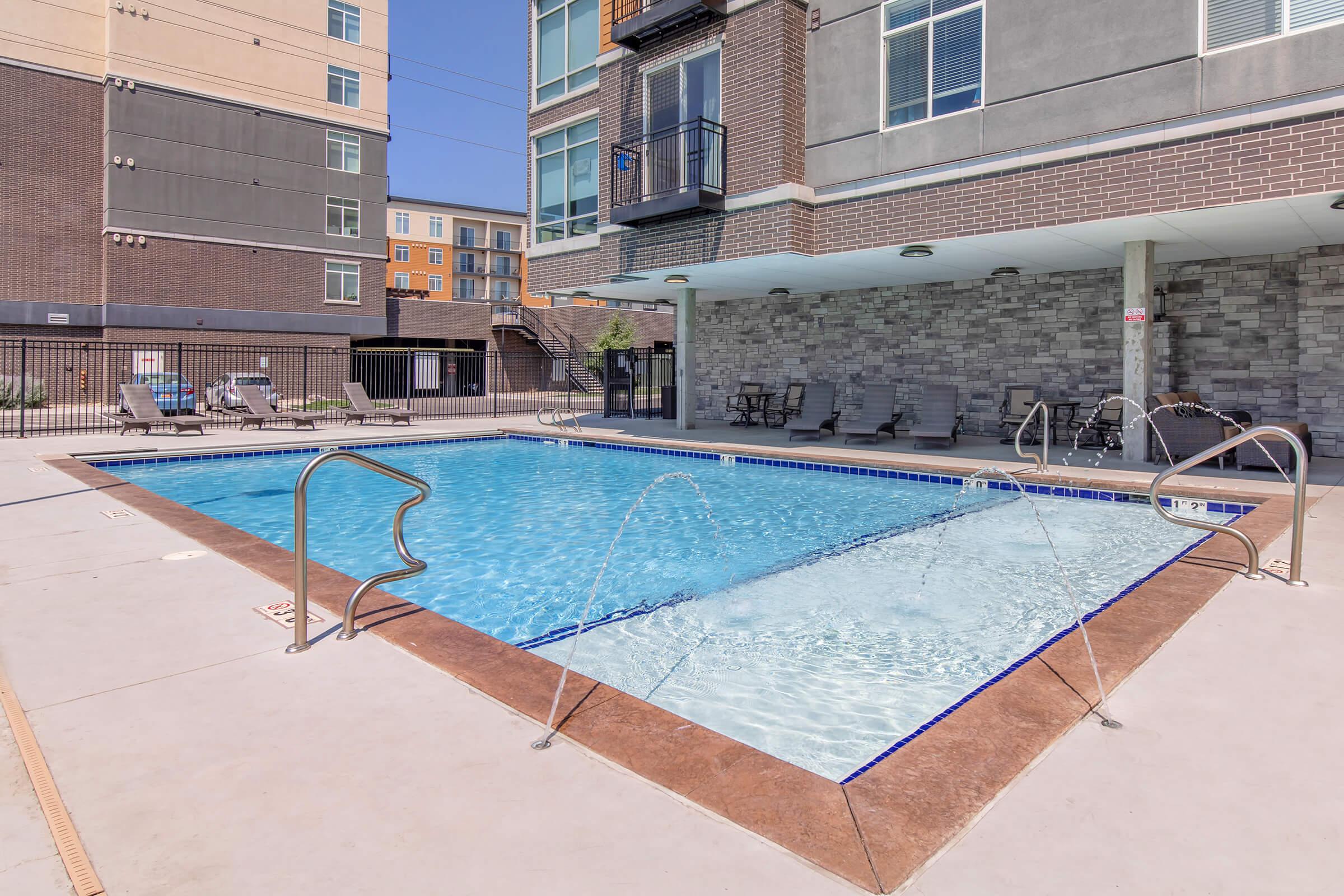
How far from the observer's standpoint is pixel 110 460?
40.3ft

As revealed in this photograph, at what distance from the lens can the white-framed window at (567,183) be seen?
16.3m

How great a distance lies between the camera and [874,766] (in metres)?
2.78

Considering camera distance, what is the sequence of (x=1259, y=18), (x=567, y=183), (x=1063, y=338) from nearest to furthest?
(x=1259, y=18) < (x=1063, y=338) < (x=567, y=183)

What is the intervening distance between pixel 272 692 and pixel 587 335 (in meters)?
41.0

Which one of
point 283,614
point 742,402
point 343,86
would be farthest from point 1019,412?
point 343,86

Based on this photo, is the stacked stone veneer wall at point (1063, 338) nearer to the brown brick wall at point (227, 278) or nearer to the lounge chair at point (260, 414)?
the lounge chair at point (260, 414)

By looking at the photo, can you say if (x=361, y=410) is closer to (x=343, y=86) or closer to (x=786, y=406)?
(x=786, y=406)

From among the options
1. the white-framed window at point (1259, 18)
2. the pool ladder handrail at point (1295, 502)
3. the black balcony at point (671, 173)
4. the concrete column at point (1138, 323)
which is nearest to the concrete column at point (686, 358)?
the black balcony at point (671, 173)

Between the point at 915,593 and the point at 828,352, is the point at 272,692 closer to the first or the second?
the point at 915,593

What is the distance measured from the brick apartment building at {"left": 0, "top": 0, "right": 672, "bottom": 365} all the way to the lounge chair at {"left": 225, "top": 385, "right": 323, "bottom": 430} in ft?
34.7

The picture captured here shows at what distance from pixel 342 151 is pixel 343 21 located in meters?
5.26

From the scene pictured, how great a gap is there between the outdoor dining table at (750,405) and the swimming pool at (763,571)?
601 cm

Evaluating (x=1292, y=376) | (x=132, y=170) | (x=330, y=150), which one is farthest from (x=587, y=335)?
(x=1292, y=376)

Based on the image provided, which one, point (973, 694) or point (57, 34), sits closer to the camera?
point (973, 694)
